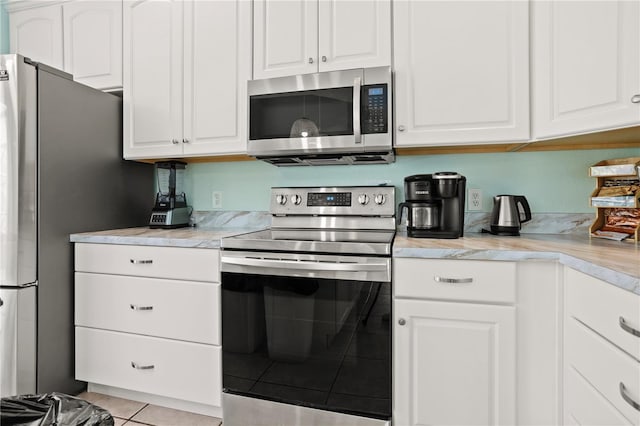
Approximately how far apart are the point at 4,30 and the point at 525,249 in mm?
3449

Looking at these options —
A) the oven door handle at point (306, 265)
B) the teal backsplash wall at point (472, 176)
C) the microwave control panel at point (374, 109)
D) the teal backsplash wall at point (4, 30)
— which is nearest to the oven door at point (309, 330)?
the oven door handle at point (306, 265)

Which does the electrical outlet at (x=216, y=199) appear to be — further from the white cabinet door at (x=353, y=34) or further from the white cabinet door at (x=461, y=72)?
the white cabinet door at (x=461, y=72)

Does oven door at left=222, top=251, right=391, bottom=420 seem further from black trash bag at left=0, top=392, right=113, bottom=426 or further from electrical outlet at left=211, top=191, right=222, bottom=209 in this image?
electrical outlet at left=211, top=191, right=222, bottom=209

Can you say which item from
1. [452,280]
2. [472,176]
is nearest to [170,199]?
[452,280]

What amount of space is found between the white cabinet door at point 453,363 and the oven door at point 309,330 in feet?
0.25

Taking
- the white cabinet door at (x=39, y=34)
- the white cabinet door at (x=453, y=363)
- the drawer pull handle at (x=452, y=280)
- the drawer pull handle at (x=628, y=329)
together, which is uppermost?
the white cabinet door at (x=39, y=34)

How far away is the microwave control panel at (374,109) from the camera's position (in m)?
1.64

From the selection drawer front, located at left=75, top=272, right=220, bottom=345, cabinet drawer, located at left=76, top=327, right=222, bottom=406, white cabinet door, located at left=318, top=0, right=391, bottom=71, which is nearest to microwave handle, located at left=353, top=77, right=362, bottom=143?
white cabinet door, located at left=318, top=0, right=391, bottom=71

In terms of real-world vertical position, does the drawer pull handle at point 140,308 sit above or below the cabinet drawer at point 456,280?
below

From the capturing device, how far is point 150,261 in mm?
1721

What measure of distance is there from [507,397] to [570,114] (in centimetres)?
117

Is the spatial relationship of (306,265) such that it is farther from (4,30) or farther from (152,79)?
(4,30)

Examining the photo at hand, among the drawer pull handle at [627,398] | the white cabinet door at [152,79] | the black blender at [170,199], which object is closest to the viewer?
the drawer pull handle at [627,398]

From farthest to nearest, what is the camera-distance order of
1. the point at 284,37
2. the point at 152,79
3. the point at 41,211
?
the point at 152,79 → the point at 284,37 → the point at 41,211
